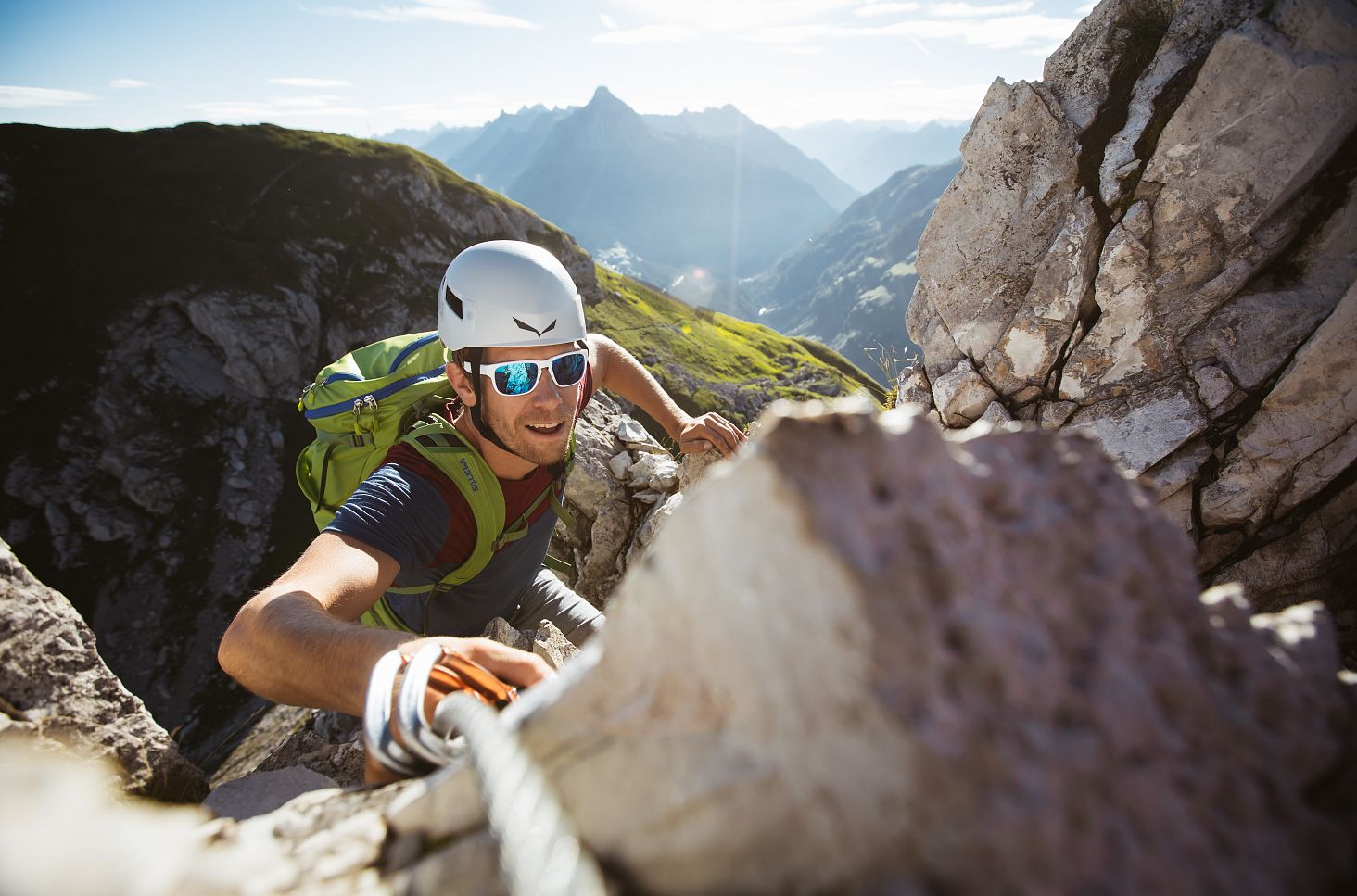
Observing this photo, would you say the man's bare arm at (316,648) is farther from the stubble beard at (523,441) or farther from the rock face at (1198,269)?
the rock face at (1198,269)

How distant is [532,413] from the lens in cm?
693

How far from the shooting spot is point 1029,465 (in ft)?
7.27

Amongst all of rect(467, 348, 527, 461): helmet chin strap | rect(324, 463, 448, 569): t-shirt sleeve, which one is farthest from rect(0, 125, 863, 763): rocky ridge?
rect(324, 463, 448, 569): t-shirt sleeve

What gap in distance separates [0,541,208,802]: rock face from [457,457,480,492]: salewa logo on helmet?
300 cm

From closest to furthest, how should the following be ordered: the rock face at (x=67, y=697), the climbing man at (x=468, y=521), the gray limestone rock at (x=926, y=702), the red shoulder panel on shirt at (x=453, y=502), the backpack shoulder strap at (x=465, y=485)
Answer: the gray limestone rock at (x=926, y=702) → the rock face at (x=67, y=697) → the climbing man at (x=468, y=521) → the red shoulder panel on shirt at (x=453, y=502) → the backpack shoulder strap at (x=465, y=485)

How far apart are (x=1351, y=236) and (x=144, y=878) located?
494 inches

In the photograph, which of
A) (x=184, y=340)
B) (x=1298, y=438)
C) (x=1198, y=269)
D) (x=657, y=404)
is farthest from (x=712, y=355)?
(x=1298, y=438)

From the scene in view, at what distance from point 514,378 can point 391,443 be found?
1.53 meters

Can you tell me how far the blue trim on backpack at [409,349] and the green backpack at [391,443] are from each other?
2cm

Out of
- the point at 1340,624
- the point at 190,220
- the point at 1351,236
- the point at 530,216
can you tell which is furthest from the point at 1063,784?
the point at 530,216

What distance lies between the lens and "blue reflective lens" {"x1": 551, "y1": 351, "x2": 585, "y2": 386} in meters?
7.21

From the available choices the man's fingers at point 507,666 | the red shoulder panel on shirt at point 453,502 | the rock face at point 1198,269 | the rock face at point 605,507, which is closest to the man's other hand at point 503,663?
the man's fingers at point 507,666

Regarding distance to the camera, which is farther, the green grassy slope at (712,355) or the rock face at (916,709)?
the green grassy slope at (712,355)

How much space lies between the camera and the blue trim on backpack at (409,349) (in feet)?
25.0
